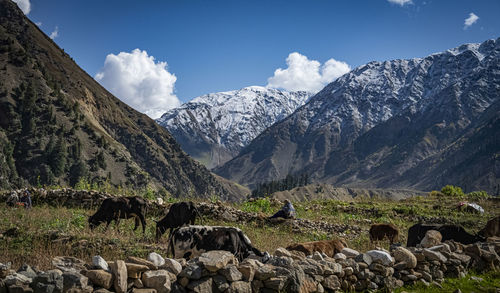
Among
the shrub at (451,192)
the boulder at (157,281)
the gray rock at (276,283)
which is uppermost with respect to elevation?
the shrub at (451,192)

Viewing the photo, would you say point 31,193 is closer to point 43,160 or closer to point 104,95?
point 43,160

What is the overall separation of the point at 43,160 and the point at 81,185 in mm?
94090

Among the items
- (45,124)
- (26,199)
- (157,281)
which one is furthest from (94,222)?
(45,124)

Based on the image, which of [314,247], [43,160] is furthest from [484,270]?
[43,160]

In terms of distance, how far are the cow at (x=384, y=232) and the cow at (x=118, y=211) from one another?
924cm

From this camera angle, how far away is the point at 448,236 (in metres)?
12.2

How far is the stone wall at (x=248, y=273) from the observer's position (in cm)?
561

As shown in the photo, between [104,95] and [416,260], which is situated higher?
[104,95]

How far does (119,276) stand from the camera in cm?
578

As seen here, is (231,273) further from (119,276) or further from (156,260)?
(119,276)

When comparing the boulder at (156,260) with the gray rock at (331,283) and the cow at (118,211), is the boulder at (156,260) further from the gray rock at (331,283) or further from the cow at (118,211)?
the cow at (118,211)

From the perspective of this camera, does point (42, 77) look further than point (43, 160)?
Yes

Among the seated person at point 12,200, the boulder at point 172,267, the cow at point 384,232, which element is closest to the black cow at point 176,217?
the boulder at point 172,267

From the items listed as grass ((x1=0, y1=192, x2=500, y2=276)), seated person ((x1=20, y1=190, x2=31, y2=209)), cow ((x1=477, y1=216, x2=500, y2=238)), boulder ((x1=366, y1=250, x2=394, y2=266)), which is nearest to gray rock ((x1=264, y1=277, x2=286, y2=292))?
boulder ((x1=366, y1=250, x2=394, y2=266))
